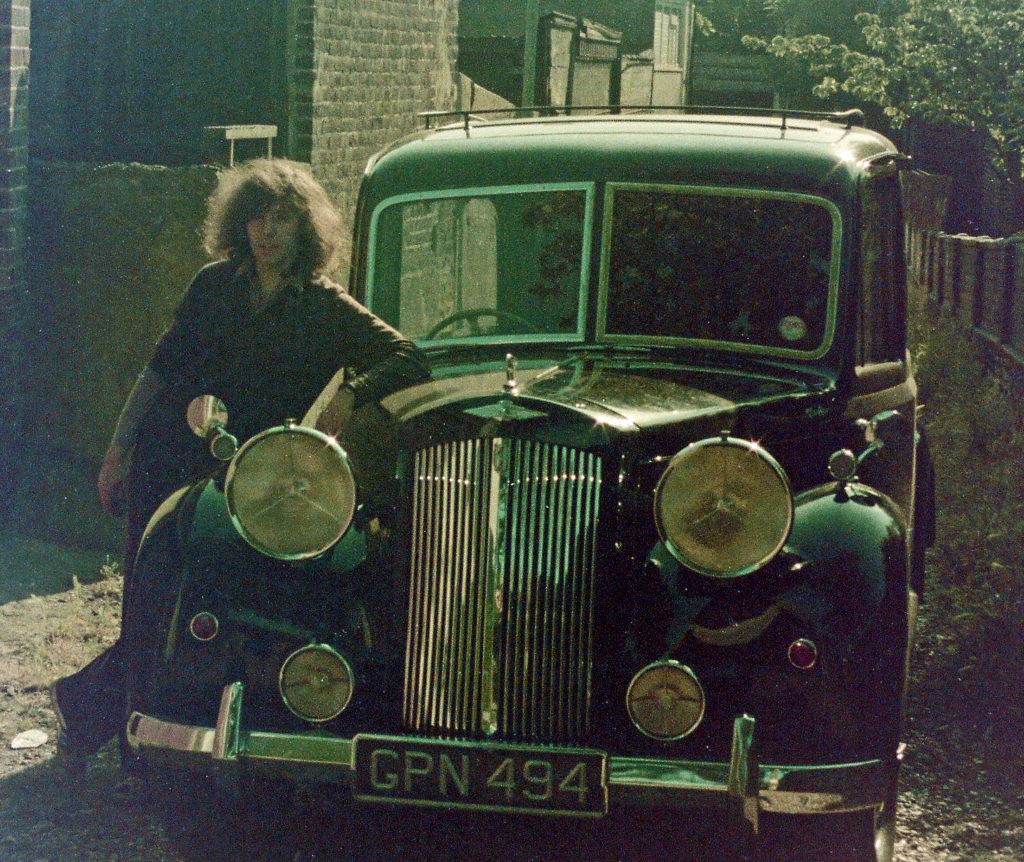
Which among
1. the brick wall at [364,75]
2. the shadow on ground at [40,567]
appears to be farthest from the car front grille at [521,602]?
the brick wall at [364,75]

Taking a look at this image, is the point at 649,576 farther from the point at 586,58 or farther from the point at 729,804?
the point at 586,58

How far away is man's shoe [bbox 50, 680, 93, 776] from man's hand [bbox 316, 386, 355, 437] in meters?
1.22

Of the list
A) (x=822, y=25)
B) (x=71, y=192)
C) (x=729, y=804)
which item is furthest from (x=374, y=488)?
(x=822, y=25)

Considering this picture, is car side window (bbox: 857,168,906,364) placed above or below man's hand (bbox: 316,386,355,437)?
above

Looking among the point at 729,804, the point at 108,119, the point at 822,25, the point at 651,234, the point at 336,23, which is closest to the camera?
the point at 729,804

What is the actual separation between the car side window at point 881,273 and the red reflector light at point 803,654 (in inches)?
52.8

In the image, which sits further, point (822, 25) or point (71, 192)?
point (822, 25)

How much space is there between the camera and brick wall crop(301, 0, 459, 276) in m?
9.44

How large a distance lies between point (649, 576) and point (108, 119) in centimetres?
585

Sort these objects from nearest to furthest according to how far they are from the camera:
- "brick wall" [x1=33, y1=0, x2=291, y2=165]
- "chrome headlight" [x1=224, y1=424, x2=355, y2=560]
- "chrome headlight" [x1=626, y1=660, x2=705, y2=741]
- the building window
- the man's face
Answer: "chrome headlight" [x1=626, y1=660, x2=705, y2=741]
"chrome headlight" [x1=224, y1=424, x2=355, y2=560]
the man's face
"brick wall" [x1=33, y1=0, x2=291, y2=165]
the building window

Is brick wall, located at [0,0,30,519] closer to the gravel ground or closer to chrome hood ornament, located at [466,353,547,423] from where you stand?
the gravel ground

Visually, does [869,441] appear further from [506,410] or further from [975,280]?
[975,280]

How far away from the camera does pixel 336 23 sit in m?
9.72

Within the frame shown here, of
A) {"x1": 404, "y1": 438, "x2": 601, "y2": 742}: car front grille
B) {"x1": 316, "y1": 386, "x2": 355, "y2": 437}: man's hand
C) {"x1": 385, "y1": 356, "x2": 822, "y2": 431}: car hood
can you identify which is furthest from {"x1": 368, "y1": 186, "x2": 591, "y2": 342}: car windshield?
{"x1": 404, "y1": 438, "x2": 601, "y2": 742}: car front grille
